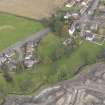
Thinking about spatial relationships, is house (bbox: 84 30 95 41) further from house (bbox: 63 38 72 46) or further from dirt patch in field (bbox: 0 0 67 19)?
dirt patch in field (bbox: 0 0 67 19)

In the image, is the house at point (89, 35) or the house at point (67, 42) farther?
the house at point (89, 35)

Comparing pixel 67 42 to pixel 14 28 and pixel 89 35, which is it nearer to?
pixel 89 35

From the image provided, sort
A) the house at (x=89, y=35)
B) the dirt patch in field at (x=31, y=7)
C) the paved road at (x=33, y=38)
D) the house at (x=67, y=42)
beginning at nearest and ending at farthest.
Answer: the house at (x=67, y=42) → the paved road at (x=33, y=38) → the house at (x=89, y=35) → the dirt patch in field at (x=31, y=7)

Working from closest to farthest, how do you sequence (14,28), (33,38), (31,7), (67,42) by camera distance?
(67,42) → (33,38) → (14,28) → (31,7)

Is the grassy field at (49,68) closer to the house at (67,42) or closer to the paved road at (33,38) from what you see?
the house at (67,42)

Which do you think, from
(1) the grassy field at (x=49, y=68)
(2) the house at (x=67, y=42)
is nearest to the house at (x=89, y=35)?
(1) the grassy field at (x=49, y=68)

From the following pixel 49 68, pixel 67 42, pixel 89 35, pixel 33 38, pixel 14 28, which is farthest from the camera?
pixel 14 28

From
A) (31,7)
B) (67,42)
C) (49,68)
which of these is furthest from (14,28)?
(49,68)
